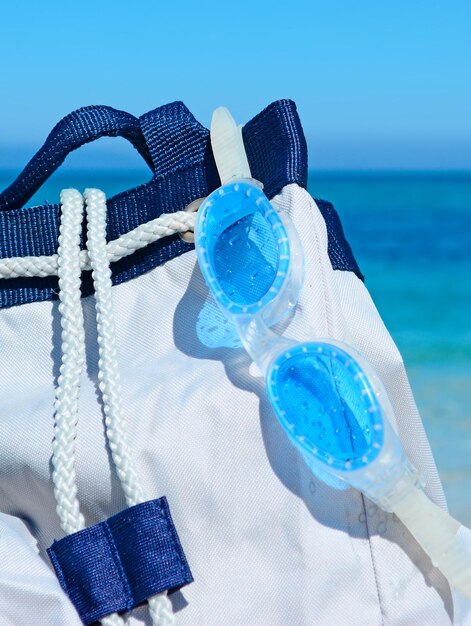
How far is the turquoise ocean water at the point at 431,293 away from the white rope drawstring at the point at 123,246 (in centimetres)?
9

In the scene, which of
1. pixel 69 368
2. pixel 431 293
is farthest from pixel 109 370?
pixel 431 293

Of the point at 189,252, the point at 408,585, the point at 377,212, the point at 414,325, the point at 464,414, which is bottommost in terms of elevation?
the point at 377,212

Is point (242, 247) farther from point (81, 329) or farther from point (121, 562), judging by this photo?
point (121, 562)

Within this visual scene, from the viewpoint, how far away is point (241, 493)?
74 centimetres

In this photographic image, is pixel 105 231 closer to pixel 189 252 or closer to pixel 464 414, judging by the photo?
pixel 189 252

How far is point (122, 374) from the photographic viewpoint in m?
0.79

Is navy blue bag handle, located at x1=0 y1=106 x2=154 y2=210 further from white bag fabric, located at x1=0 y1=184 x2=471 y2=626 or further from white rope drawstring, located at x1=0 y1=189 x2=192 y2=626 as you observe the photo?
white bag fabric, located at x1=0 y1=184 x2=471 y2=626

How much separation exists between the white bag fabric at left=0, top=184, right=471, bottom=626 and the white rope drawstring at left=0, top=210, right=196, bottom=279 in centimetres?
9

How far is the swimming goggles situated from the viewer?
2.26 feet

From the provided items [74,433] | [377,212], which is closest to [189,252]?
[74,433]

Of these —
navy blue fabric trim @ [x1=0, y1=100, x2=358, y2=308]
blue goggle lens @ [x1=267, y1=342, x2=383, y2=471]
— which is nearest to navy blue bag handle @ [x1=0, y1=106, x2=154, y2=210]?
navy blue fabric trim @ [x1=0, y1=100, x2=358, y2=308]

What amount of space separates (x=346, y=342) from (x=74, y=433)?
0.77 ft

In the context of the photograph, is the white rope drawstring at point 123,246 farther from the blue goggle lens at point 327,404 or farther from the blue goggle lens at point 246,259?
the blue goggle lens at point 327,404

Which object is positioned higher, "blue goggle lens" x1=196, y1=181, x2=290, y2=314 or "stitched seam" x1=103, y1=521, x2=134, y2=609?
"blue goggle lens" x1=196, y1=181, x2=290, y2=314
